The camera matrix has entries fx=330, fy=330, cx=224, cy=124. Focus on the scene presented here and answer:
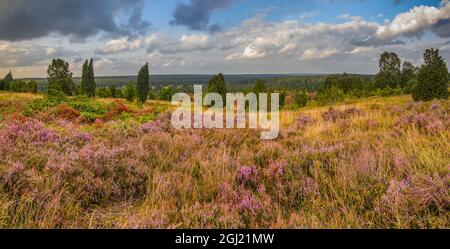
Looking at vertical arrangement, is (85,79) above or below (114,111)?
above

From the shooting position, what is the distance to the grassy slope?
3.38m

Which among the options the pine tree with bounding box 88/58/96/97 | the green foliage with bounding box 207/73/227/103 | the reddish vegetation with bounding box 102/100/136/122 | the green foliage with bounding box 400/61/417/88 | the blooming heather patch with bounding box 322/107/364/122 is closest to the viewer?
the blooming heather patch with bounding box 322/107/364/122

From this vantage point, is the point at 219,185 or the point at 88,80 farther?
the point at 88,80

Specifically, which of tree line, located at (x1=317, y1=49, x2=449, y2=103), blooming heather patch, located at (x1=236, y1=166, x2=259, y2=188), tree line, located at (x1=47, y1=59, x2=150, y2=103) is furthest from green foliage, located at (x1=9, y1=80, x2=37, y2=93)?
blooming heather patch, located at (x1=236, y1=166, x2=259, y2=188)

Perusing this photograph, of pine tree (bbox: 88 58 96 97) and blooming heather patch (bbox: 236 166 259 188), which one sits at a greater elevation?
pine tree (bbox: 88 58 96 97)

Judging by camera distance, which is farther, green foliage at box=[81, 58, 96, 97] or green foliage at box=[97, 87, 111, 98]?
green foliage at box=[97, 87, 111, 98]

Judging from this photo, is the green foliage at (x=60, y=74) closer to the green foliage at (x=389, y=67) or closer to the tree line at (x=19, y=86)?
the tree line at (x=19, y=86)

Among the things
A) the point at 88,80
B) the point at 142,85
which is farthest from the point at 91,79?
the point at 142,85

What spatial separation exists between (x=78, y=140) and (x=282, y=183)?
169 inches

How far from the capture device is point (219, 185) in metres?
4.40

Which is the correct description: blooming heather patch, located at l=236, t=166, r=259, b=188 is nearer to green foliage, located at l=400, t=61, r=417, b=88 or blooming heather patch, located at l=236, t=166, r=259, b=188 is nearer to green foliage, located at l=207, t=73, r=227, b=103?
green foliage, located at l=207, t=73, r=227, b=103

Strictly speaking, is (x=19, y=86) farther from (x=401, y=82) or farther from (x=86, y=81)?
(x=401, y=82)

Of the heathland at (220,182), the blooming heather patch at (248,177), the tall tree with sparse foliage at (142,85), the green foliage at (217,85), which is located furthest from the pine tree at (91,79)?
the blooming heather patch at (248,177)

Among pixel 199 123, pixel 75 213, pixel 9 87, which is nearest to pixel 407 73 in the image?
pixel 199 123
